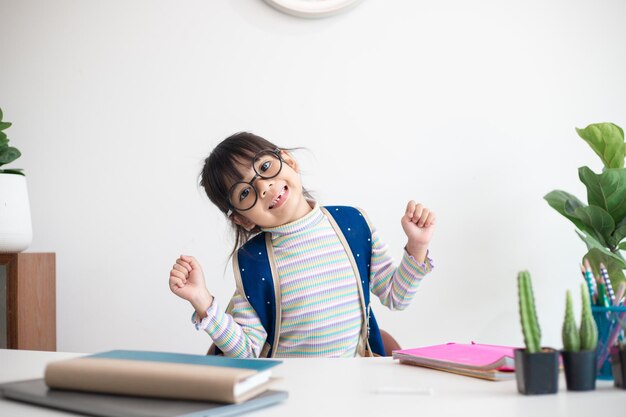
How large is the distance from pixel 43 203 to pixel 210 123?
711 mm

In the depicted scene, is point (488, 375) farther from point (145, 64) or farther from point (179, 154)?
point (145, 64)

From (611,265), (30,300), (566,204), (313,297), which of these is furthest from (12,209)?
(611,265)

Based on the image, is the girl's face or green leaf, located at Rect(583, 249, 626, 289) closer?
the girl's face

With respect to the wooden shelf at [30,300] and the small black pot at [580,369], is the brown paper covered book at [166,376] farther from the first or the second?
the wooden shelf at [30,300]

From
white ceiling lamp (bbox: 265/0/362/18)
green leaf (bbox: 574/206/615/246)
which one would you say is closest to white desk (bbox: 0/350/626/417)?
green leaf (bbox: 574/206/615/246)

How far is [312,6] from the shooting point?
249 cm

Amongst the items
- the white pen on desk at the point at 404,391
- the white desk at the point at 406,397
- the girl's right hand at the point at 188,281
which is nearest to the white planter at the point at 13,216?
the girl's right hand at the point at 188,281

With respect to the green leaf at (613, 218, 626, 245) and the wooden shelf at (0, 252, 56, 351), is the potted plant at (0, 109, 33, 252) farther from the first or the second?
the green leaf at (613, 218, 626, 245)

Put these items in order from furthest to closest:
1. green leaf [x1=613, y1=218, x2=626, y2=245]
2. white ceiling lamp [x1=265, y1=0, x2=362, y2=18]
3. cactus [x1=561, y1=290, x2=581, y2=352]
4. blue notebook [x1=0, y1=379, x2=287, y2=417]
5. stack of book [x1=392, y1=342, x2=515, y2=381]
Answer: white ceiling lamp [x1=265, y1=0, x2=362, y2=18], green leaf [x1=613, y1=218, x2=626, y2=245], stack of book [x1=392, y1=342, x2=515, y2=381], cactus [x1=561, y1=290, x2=581, y2=352], blue notebook [x1=0, y1=379, x2=287, y2=417]

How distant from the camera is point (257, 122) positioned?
2.54 meters

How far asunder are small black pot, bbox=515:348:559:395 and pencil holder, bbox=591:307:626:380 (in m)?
0.10

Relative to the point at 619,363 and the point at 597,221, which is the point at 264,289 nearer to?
the point at 619,363

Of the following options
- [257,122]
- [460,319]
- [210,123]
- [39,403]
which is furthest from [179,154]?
[39,403]

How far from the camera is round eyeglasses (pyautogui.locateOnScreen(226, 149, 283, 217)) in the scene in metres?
→ 1.59
